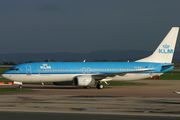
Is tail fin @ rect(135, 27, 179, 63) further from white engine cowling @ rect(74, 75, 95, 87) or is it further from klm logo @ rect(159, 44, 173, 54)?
white engine cowling @ rect(74, 75, 95, 87)

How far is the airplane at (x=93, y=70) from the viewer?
40344 millimetres

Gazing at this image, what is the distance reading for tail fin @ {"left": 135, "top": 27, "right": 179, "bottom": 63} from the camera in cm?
4831

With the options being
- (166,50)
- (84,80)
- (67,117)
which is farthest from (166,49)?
(67,117)

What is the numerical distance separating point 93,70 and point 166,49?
44.5 feet

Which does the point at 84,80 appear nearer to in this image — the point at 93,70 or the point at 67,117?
the point at 93,70

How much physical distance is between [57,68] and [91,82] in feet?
16.4

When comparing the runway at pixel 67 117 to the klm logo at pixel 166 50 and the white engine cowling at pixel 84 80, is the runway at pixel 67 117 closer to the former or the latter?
the white engine cowling at pixel 84 80

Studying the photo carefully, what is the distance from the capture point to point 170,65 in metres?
46.8

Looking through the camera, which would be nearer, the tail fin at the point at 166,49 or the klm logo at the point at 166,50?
the tail fin at the point at 166,49

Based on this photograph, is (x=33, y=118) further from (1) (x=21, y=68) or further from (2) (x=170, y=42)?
(2) (x=170, y=42)

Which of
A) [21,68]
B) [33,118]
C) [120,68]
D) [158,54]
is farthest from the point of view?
[158,54]

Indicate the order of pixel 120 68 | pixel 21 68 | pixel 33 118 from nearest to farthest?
1. pixel 33 118
2. pixel 21 68
3. pixel 120 68

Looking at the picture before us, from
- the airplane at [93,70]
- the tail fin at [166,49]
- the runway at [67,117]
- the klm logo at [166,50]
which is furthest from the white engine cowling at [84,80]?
the runway at [67,117]

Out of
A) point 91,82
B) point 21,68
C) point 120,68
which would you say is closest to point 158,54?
point 120,68
